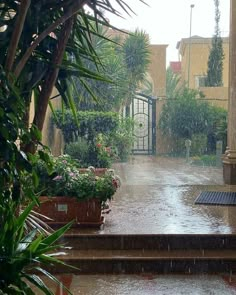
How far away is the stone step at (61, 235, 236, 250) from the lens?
4.70 metres

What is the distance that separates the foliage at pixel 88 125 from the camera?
11.9 metres

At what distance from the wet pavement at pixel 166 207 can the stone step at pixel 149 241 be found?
9 centimetres

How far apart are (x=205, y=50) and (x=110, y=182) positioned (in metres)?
20.1

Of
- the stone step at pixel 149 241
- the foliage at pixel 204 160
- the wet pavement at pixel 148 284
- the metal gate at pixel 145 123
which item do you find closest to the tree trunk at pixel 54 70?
the wet pavement at pixel 148 284

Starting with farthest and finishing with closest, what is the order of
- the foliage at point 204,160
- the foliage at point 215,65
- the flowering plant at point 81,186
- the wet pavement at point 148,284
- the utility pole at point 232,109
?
the foliage at point 215,65 < the foliage at point 204,160 < the utility pole at point 232,109 < the flowering plant at point 81,186 < the wet pavement at point 148,284

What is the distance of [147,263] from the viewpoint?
440cm

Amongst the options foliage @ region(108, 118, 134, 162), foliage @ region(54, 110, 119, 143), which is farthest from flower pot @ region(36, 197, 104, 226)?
foliage @ region(108, 118, 134, 162)

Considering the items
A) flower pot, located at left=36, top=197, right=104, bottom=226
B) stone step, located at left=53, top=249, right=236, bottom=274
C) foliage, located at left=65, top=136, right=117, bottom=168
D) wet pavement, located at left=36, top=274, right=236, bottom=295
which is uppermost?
foliage, located at left=65, top=136, right=117, bottom=168

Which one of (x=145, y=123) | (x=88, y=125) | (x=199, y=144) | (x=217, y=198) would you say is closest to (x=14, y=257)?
(x=217, y=198)

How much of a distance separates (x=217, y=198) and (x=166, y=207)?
948 mm

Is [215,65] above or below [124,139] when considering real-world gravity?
above

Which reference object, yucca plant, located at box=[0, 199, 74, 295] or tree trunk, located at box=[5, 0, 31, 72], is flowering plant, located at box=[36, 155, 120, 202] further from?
tree trunk, located at box=[5, 0, 31, 72]

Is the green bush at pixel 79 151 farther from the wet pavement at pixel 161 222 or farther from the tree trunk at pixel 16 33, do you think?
the tree trunk at pixel 16 33

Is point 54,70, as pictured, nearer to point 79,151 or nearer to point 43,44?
point 43,44
